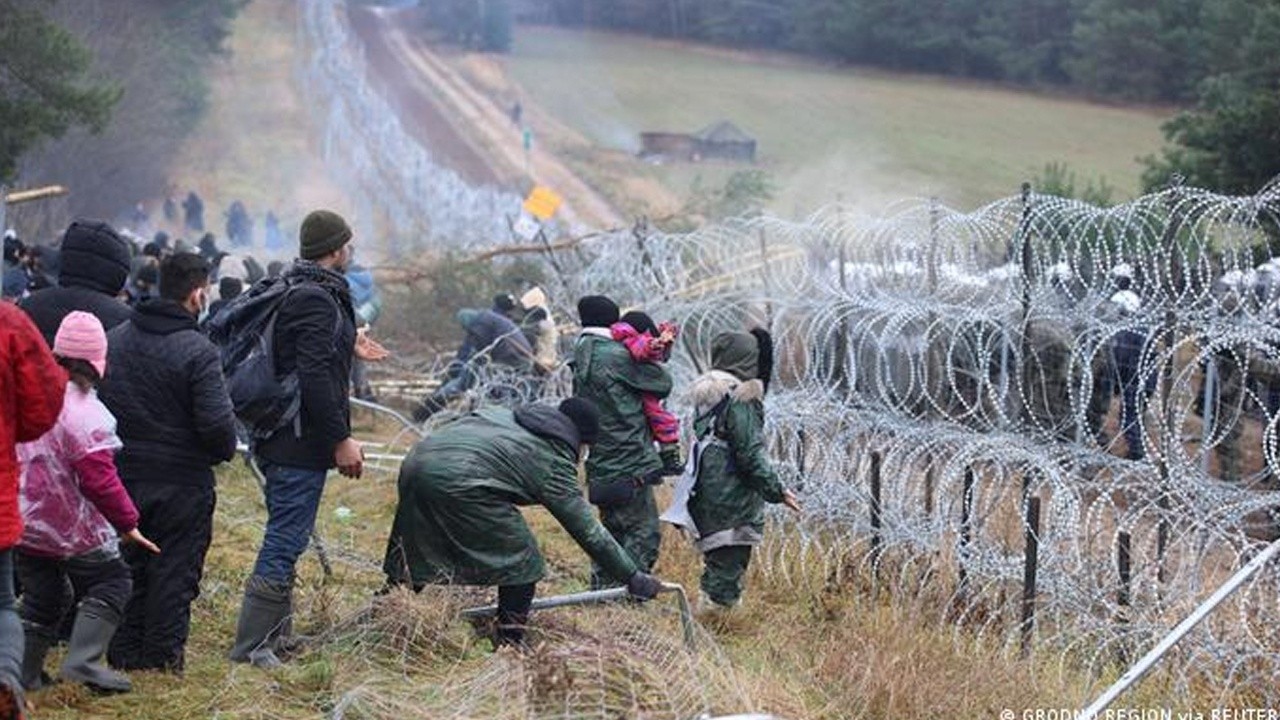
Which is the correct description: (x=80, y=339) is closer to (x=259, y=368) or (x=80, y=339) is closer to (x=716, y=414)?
(x=259, y=368)

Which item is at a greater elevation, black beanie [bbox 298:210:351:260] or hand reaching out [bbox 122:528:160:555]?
black beanie [bbox 298:210:351:260]

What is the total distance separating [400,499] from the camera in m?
6.14

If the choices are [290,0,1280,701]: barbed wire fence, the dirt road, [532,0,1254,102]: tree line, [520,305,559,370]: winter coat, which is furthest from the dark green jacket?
the dirt road

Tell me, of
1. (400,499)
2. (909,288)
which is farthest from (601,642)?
(909,288)

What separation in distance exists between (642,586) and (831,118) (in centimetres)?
4402

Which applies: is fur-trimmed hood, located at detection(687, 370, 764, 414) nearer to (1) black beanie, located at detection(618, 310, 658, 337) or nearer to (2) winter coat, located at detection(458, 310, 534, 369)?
(1) black beanie, located at detection(618, 310, 658, 337)

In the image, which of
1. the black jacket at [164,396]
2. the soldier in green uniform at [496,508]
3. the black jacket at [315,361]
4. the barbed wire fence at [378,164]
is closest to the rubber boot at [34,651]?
the black jacket at [164,396]

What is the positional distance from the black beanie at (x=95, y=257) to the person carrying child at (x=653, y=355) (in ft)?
7.62

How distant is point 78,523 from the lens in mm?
5430

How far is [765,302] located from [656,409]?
338 centimetres

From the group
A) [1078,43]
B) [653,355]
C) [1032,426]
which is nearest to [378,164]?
[1078,43]

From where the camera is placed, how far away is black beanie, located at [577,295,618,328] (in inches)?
310

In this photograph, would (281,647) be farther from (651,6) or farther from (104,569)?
(651,6)

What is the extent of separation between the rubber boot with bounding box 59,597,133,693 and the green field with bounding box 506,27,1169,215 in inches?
1089
